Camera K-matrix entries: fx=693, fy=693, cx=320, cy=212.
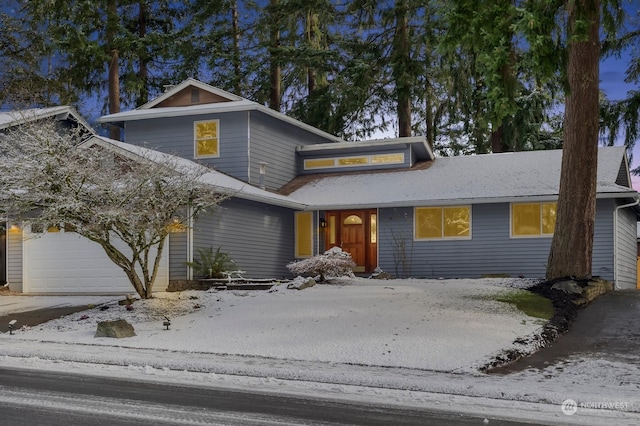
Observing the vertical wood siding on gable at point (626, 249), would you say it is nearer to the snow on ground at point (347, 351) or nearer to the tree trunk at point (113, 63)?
the snow on ground at point (347, 351)

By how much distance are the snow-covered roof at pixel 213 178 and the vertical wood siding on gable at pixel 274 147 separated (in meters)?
1.53

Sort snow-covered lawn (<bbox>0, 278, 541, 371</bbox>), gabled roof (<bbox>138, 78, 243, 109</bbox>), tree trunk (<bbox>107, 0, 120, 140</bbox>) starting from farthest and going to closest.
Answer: tree trunk (<bbox>107, 0, 120, 140</bbox>) → gabled roof (<bbox>138, 78, 243, 109</bbox>) → snow-covered lawn (<bbox>0, 278, 541, 371</bbox>)

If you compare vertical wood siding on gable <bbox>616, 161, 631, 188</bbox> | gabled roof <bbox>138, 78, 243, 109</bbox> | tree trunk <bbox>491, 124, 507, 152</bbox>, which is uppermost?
gabled roof <bbox>138, 78, 243, 109</bbox>

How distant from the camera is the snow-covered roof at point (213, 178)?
18047 mm

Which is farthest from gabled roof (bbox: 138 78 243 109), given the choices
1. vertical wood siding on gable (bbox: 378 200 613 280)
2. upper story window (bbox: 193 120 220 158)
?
vertical wood siding on gable (bbox: 378 200 613 280)

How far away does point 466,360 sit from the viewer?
955cm

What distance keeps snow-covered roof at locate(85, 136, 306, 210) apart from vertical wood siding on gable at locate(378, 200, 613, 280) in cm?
328

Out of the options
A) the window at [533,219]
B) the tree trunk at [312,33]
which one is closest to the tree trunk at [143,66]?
Answer: the tree trunk at [312,33]

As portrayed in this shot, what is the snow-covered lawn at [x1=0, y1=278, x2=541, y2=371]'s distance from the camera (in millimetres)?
10273

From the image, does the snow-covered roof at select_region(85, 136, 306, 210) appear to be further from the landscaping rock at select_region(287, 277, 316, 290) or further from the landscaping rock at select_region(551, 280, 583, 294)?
the landscaping rock at select_region(551, 280, 583, 294)

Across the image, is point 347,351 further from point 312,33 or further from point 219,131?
point 312,33

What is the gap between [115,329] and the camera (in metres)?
12.3

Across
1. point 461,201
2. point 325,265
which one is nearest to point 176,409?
point 325,265

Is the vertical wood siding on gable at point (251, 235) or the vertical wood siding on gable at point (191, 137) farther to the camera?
the vertical wood siding on gable at point (191, 137)
